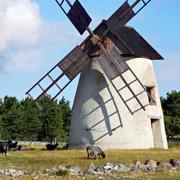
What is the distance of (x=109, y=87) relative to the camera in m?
35.0

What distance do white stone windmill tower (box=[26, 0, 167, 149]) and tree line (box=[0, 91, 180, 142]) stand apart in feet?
139

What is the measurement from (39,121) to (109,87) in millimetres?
62015

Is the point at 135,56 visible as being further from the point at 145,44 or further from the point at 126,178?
the point at 126,178

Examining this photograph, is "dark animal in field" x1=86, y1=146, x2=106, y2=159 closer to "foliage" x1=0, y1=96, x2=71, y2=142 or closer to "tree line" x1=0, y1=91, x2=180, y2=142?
"tree line" x1=0, y1=91, x2=180, y2=142

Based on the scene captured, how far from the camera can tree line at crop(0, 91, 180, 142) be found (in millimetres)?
86688

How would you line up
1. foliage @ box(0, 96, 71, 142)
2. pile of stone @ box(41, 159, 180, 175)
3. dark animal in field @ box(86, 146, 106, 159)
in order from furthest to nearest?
foliage @ box(0, 96, 71, 142), dark animal in field @ box(86, 146, 106, 159), pile of stone @ box(41, 159, 180, 175)

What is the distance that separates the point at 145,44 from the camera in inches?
1453

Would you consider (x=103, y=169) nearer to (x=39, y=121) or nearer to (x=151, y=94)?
(x=151, y=94)

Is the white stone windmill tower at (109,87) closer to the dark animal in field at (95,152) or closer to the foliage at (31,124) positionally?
the dark animal in field at (95,152)

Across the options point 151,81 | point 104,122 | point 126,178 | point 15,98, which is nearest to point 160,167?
point 126,178

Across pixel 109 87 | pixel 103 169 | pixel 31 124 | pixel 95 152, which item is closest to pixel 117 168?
pixel 103 169

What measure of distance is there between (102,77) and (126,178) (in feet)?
55.7

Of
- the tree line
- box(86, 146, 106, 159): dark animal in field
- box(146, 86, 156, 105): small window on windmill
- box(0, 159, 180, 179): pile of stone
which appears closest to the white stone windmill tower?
box(146, 86, 156, 105): small window on windmill

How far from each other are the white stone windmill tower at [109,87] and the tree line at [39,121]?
42.4m
